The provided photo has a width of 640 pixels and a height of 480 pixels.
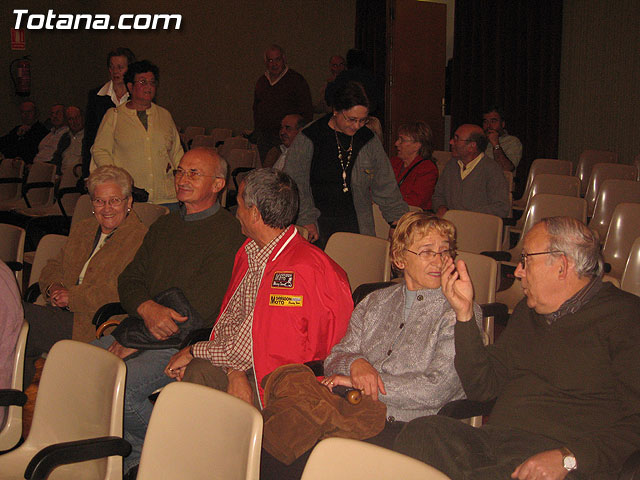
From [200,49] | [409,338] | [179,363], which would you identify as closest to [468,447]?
[409,338]

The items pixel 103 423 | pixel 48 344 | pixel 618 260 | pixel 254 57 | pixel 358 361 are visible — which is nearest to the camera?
pixel 103 423

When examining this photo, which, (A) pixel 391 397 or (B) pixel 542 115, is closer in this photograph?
(A) pixel 391 397

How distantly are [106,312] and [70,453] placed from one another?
1281mm

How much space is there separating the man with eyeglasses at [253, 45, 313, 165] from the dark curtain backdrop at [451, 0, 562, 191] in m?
3.13

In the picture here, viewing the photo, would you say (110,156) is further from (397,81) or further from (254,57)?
(254,57)

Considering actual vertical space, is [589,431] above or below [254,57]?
A: below

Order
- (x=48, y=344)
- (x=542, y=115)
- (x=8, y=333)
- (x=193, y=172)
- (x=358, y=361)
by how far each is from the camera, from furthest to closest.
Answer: (x=542, y=115), (x=48, y=344), (x=193, y=172), (x=8, y=333), (x=358, y=361)

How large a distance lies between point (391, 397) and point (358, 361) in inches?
6.6

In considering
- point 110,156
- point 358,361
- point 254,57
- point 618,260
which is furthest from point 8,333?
point 254,57

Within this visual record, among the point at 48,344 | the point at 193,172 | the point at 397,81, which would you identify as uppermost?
the point at 397,81

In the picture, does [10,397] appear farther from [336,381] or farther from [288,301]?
[336,381]

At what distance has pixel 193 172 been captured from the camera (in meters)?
Answer: 3.01

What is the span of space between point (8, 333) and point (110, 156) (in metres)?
2.00

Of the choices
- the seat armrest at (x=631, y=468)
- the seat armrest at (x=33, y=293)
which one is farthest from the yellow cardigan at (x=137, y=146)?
the seat armrest at (x=631, y=468)
